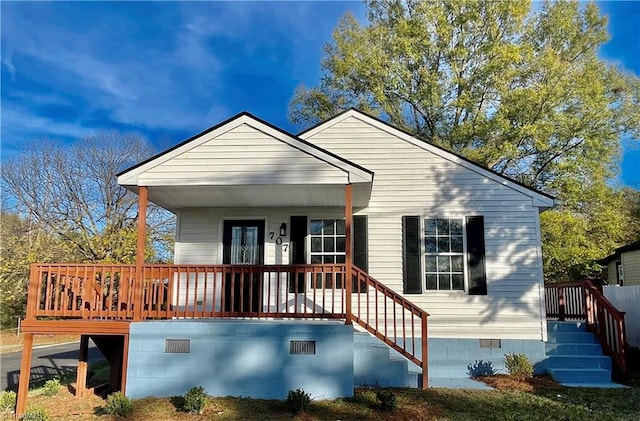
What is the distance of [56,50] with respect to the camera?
13789 mm

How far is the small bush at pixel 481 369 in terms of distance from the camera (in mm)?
8641

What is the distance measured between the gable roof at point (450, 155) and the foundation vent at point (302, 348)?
4.70 meters

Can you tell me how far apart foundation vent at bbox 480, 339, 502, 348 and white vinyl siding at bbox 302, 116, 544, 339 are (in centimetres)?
9

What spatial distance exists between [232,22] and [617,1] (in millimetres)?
13478

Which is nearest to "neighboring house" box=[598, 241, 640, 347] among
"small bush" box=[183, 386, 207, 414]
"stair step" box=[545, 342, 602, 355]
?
"stair step" box=[545, 342, 602, 355]

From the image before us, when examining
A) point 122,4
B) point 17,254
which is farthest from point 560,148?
point 17,254

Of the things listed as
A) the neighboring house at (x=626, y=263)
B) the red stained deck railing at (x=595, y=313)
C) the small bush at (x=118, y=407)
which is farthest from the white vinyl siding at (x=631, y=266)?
the small bush at (x=118, y=407)

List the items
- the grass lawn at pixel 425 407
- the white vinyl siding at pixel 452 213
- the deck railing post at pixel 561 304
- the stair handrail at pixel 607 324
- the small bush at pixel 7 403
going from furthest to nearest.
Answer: the deck railing post at pixel 561 304 < the white vinyl siding at pixel 452 213 < the stair handrail at pixel 607 324 < the small bush at pixel 7 403 < the grass lawn at pixel 425 407

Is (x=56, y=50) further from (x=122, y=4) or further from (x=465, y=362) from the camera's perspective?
(x=465, y=362)

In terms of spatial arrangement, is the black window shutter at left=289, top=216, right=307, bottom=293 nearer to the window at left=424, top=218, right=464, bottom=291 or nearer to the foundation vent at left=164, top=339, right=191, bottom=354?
the window at left=424, top=218, right=464, bottom=291

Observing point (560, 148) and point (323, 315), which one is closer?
point (323, 315)

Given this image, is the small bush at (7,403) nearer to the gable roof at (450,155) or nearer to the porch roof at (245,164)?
the porch roof at (245,164)

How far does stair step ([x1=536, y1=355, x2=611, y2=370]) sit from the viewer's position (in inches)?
329

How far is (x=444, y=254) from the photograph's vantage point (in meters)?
9.23
